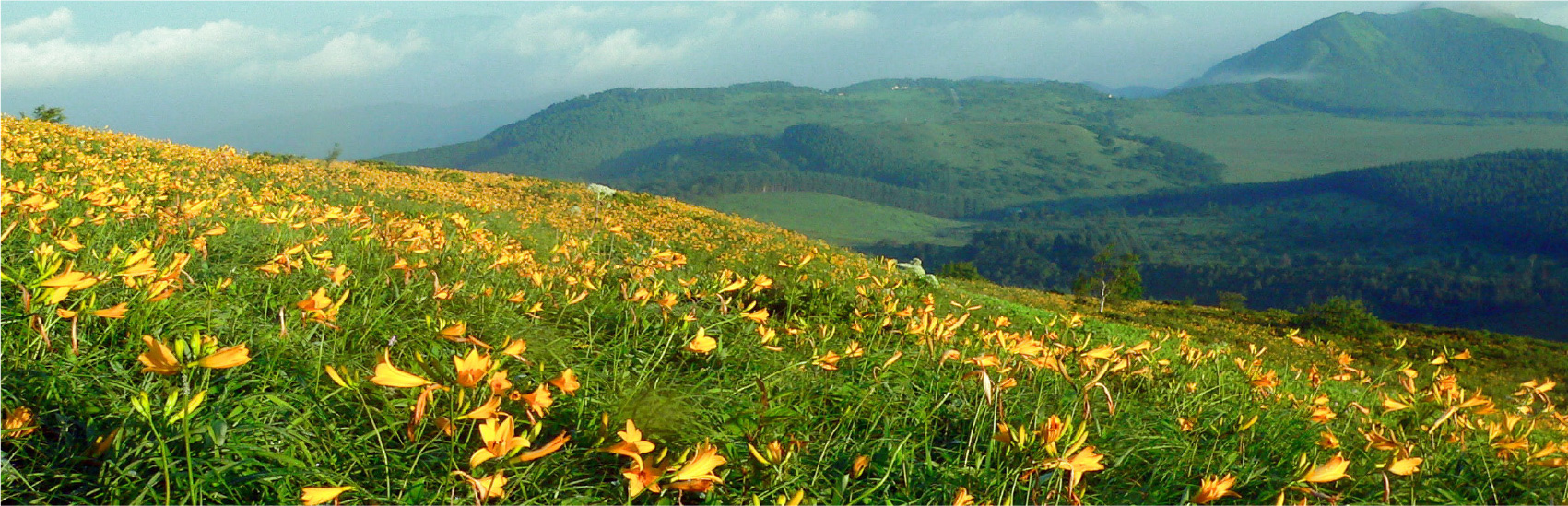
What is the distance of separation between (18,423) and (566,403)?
1354 mm

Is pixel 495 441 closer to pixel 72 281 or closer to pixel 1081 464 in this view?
pixel 72 281

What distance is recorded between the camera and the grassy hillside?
2.00 metres

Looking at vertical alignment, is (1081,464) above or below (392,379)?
below

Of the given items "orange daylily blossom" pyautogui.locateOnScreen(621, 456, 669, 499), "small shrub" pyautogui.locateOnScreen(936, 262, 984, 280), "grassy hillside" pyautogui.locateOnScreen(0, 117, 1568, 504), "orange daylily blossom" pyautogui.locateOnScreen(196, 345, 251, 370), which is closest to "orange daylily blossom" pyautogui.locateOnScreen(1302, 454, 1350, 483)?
"grassy hillside" pyautogui.locateOnScreen(0, 117, 1568, 504)

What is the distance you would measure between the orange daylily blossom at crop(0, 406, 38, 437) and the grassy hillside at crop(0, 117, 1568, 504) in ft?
0.04

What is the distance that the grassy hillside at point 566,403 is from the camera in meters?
2.00

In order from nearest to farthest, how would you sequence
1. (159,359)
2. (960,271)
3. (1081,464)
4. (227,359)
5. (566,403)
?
1. (227,359)
2. (159,359)
3. (1081,464)
4. (566,403)
5. (960,271)

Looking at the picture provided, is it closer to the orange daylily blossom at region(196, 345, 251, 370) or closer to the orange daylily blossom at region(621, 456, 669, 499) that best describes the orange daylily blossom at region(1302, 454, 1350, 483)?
the orange daylily blossom at region(621, 456, 669, 499)

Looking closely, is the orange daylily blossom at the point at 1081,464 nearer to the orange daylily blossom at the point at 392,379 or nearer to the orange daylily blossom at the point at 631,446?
the orange daylily blossom at the point at 631,446

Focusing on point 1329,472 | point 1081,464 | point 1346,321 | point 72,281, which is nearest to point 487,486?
point 72,281

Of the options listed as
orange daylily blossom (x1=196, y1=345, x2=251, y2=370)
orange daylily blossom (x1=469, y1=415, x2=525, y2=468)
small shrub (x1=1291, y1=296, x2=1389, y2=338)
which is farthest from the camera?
small shrub (x1=1291, y1=296, x2=1389, y2=338)

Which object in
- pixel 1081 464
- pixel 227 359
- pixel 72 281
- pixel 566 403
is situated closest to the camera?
pixel 227 359

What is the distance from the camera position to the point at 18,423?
199 centimetres

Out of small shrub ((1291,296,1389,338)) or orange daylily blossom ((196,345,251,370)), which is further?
small shrub ((1291,296,1389,338))
